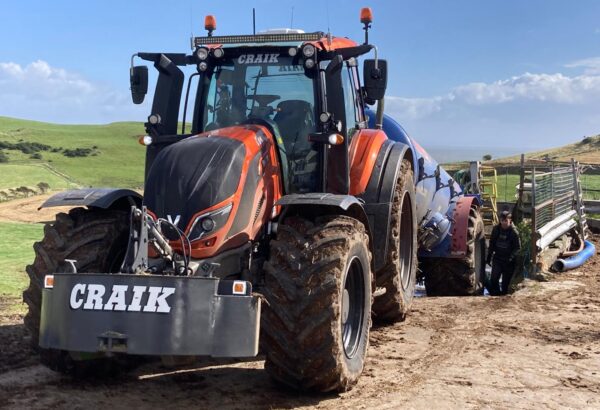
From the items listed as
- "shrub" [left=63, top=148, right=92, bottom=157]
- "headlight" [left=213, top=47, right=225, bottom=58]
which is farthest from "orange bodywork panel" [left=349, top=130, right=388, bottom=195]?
"shrub" [left=63, top=148, right=92, bottom=157]

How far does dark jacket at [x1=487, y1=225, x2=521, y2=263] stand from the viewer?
41.1 ft

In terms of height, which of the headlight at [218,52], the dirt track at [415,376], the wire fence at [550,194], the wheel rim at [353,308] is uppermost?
the headlight at [218,52]

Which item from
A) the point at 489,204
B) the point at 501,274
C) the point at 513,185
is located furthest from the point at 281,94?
the point at 513,185

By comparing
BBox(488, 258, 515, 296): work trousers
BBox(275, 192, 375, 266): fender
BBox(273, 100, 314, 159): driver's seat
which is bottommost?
BBox(488, 258, 515, 296): work trousers

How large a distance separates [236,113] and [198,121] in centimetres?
46

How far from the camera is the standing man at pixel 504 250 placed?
12.6 m

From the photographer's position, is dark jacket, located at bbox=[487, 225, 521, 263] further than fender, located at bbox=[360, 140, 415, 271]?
Yes

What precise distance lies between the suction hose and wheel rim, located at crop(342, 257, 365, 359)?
7597mm

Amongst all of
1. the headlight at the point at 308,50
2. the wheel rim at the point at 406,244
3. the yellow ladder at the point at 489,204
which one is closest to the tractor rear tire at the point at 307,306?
the headlight at the point at 308,50

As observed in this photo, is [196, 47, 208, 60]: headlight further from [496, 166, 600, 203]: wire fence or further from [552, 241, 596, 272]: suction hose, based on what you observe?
[496, 166, 600, 203]: wire fence

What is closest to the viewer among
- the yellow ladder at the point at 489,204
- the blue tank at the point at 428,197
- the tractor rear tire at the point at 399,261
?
the tractor rear tire at the point at 399,261

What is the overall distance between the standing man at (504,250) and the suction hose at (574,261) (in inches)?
28.9

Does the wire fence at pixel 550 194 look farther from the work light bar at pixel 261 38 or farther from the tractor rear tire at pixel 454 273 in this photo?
the work light bar at pixel 261 38

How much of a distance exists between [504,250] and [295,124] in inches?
291
